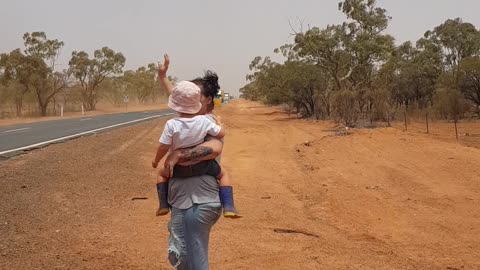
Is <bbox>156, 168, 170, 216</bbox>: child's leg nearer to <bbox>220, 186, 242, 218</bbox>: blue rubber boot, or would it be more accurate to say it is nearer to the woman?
the woman

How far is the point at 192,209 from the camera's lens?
3.18 m

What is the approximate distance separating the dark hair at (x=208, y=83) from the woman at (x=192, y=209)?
1.20 ft

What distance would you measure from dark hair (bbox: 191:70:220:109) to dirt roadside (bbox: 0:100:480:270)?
2.23 m

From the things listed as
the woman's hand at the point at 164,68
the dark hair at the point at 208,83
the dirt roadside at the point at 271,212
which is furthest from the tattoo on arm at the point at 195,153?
the dirt roadside at the point at 271,212

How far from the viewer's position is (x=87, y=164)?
11.3 metres

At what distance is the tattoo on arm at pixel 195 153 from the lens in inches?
125

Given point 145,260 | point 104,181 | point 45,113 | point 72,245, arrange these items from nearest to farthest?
point 145,260 < point 72,245 < point 104,181 < point 45,113

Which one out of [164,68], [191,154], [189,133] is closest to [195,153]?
[191,154]

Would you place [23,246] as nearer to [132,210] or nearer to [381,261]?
[132,210]

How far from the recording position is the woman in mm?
3184

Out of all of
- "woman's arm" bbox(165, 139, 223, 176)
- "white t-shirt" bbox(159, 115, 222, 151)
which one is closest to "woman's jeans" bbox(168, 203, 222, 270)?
"woman's arm" bbox(165, 139, 223, 176)

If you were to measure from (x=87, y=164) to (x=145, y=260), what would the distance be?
21.8 feet

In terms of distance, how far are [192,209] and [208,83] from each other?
868mm

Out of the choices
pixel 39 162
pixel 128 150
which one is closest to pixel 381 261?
pixel 39 162
